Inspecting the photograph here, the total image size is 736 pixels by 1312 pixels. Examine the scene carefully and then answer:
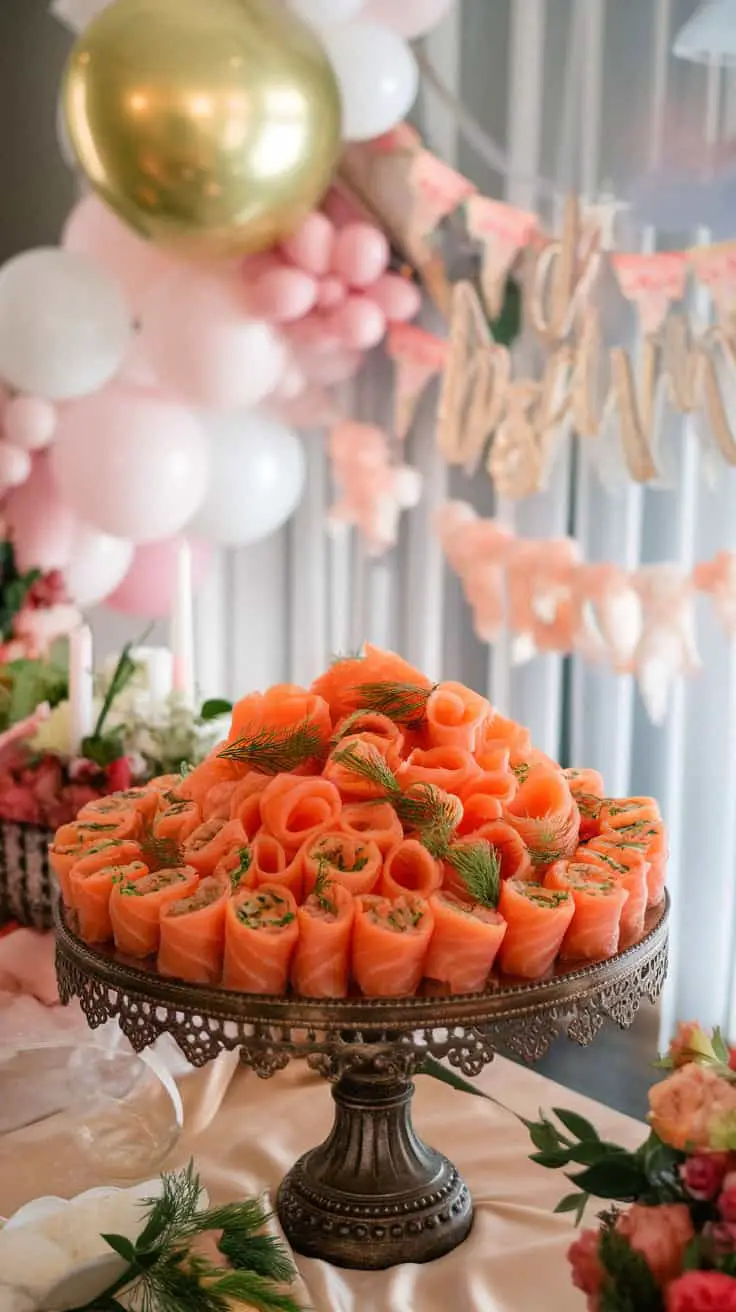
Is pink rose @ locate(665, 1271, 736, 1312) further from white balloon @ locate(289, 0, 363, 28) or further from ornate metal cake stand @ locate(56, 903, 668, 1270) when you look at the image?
white balloon @ locate(289, 0, 363, 28)

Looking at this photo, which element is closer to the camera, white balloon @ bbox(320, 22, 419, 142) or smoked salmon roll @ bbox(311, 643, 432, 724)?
smoked salmon roll @ bbox(311, 643, 432, 724)

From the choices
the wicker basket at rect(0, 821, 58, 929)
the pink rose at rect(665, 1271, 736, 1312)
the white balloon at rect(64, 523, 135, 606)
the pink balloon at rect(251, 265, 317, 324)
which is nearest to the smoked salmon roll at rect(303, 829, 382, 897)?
the pink rose at rect(665, 1271, 736, 1312)

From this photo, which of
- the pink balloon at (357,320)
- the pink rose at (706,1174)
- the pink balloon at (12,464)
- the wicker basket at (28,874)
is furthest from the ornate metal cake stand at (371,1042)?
the pink balloon at (357,320)

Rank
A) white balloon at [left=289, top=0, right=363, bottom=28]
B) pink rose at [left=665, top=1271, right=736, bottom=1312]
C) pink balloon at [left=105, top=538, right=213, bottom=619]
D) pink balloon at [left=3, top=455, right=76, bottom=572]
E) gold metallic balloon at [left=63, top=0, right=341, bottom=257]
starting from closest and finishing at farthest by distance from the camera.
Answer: pink rose at [left=665, top=1271, right=736, bottom=1312] < gold metallic balloon at [left=63, top=0, right=341, bottom=257] < white balloon at [left=289, top=0, right=363, bottom=28] < pink balloon at [left=3, top=455, right=76, bottom=572] < pink balloon at [left=105, top=538, right=213, bottom=619]

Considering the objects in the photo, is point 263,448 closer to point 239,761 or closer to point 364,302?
point 364,302

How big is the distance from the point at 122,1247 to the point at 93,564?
1622 millimetres

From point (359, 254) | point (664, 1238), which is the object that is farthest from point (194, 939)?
point (359, 254)

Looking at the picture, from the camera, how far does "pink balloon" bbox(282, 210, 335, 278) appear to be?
84.3 inches

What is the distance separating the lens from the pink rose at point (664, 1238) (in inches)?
29.8

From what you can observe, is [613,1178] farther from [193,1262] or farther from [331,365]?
[331,365]

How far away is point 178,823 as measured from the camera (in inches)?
45.3

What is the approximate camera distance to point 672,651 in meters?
2.02

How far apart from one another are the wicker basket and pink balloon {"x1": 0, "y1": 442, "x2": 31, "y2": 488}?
90cm

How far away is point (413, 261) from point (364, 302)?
139 millimetres
